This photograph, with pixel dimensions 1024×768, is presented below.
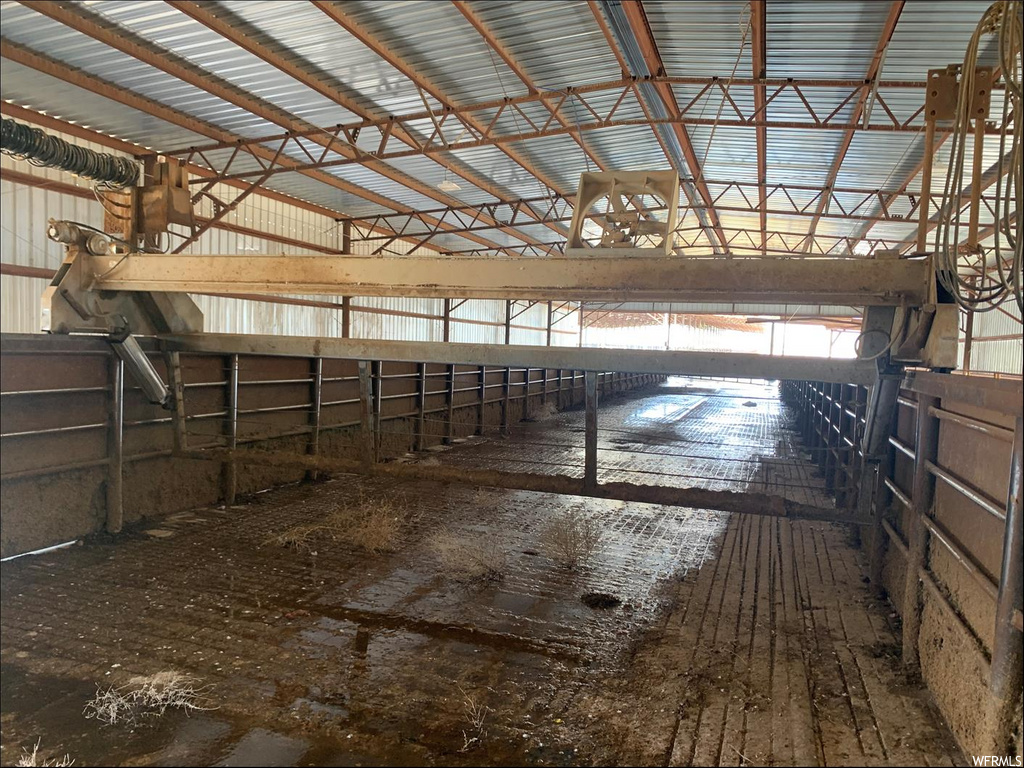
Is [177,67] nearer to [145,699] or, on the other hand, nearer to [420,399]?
[420,399]

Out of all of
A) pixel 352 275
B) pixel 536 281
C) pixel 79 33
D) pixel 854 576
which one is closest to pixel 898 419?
pixel 854 576

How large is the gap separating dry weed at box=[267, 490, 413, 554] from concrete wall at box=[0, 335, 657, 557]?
1051 millimetres

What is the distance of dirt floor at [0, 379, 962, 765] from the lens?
11.1 ft

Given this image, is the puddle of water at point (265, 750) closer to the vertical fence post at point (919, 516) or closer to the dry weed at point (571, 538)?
the dry weed at point (571, 538)

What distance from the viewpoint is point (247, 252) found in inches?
614

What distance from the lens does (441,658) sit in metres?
4.33

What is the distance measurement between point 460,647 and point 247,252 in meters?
13.8

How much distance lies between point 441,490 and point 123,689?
5.65m

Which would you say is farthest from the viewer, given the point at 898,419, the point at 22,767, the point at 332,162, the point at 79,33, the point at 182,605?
the point at 332,162

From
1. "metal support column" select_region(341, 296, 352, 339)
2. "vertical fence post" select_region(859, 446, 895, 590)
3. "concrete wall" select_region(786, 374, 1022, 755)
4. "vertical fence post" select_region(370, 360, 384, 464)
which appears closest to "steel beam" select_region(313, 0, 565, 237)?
"vertical fence post" select_region(370, 360, 384, 464)

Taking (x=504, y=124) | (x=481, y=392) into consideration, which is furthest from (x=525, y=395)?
(x=504, y=124)

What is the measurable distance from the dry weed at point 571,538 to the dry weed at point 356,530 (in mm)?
1723

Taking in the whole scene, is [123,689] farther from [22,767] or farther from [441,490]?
[441,490]

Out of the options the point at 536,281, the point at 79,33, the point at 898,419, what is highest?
the point at 79,33
